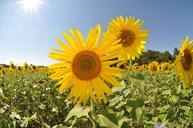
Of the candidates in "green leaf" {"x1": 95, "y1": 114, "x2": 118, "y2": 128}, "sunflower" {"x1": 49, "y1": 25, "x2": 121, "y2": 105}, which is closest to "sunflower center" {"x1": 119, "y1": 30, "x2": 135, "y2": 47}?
"sunflower" {"x1": 49, "y1": 25, "x2": 121, "y2": 105}

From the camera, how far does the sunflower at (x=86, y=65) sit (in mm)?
2785

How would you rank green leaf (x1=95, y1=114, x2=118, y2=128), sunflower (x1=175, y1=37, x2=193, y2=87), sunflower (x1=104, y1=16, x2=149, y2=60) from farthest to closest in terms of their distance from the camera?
sunflower (x1=175, y1=37, x2=193, y2=87) → sunflower (x1=104, y1=16, x2=149, y2=60) → green leaf (x1=95, y1=114, x2=118, y2=128)

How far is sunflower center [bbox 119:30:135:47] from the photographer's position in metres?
3.79

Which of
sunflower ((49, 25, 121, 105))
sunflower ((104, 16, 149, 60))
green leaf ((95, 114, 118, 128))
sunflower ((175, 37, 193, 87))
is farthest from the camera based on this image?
sunflower ((175, 37, 193, 87))

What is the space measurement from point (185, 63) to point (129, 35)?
75 centimetres

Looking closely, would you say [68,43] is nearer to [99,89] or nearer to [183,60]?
[99,89]

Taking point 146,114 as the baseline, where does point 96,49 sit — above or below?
above

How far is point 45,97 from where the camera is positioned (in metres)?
7.15

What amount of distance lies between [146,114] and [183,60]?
0.76 m

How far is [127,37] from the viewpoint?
12.6 ft

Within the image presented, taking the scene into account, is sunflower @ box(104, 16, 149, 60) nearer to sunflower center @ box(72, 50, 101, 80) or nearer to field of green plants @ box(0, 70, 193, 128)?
field of green plants @ box(0, 70, 193, 128)

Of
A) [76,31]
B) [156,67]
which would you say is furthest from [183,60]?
[156,67]

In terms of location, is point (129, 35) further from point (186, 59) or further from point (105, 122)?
point (105, 122)

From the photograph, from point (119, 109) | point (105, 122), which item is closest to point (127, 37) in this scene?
point (105, 122)
